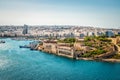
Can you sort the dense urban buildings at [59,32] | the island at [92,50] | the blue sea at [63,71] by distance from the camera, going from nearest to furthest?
the blue sea at [63,71], the island at [92,50], the dense urban buildings at [59,32]

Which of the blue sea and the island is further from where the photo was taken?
the island

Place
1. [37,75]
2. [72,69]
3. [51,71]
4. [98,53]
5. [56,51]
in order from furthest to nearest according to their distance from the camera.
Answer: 1. [56,51]
2. [98,53]
3. [72,69]
4. [51,71]
5. [37,75]

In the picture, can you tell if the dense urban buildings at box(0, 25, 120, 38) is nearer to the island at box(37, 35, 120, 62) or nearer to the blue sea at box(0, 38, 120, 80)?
the island at box(37, 35, 120, 62)

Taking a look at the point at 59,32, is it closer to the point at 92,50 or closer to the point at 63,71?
the point at 92,50

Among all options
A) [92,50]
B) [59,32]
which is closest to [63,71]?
[92,50]

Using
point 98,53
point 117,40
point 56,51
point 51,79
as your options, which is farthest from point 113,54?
point 51,79

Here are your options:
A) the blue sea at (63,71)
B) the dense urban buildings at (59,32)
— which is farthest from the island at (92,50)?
the dense urban buildings at (59,32)

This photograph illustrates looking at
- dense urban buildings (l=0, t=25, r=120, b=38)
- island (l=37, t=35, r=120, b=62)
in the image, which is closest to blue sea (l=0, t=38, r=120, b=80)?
island (l=37, t=35, r=120, b=62)

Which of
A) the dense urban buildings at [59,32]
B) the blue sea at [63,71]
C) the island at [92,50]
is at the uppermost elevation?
the island at [92,50]

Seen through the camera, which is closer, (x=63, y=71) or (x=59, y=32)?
(x=63, y=71)

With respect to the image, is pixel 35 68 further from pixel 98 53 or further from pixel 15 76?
pixel 98 53

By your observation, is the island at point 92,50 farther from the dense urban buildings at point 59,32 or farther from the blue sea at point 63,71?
the dense urban buildings at point 59,32
